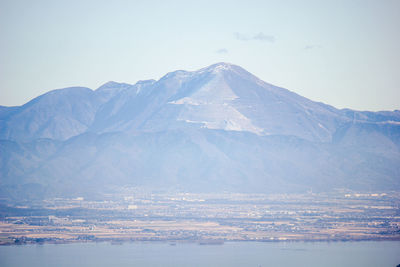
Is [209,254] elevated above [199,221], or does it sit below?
below

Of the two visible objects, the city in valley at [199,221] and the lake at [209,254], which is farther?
the city in valley at [199,221]

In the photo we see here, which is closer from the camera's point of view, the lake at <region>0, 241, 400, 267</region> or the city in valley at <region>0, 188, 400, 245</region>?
the lake at <region>0, 241, 400, 267</region>

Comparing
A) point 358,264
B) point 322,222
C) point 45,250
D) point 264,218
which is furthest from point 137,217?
point 358,264

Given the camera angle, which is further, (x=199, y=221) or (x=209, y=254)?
(x=199, y=221)

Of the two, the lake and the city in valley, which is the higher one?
the city in valley
